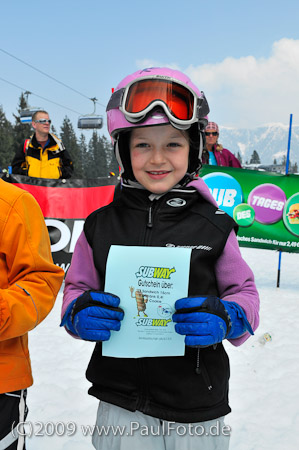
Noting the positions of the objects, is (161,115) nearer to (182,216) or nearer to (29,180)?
(182,216)

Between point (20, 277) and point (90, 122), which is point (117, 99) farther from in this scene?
point (90, 122)

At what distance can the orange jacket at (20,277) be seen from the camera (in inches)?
60.2

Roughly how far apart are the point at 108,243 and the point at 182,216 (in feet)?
1.08

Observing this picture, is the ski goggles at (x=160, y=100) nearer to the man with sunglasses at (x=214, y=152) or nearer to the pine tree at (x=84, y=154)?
the man with sunglasses at (x=214, y=152)

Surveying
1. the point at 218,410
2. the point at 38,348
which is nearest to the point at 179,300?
the point at 218,410

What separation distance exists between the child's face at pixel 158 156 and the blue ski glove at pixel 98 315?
51cm

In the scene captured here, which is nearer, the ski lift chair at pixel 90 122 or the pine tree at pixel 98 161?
the ski lift chair at pixel 90 122

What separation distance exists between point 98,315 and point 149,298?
→ 20 centimetres

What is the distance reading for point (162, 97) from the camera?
5.33 ft

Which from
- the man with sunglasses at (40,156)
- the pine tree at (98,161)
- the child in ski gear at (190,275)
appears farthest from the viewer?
the pine tree at (98,161)

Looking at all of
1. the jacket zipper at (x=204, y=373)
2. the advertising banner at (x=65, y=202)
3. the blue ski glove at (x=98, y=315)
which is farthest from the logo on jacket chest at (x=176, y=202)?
the advertising banner at (x=65, y=202)

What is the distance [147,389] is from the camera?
5.04ft

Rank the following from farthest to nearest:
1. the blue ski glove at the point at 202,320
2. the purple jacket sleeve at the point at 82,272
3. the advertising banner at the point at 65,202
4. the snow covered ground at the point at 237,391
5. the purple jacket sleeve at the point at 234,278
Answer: the advertising banner at the point at 65,202
the snow covered ground at the point at 237,391
the purple jacket sleeve at the point at 82,272
the purple jacket sleeve at the point at 234,278
the blue ski glove at the point at 202,320

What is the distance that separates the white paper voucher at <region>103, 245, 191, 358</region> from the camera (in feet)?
4.75
